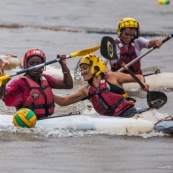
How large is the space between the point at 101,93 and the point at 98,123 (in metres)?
0.39

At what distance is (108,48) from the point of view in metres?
12.0

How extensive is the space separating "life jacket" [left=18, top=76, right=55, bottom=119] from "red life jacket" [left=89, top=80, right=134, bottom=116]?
0.53 metres

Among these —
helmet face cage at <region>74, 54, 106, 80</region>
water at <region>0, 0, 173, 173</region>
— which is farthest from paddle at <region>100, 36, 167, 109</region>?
water at <region>0, 0, 173, 173</region>

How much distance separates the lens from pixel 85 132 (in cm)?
1084

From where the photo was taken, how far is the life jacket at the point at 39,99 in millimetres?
10914

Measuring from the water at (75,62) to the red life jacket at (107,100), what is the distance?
456 millimetres

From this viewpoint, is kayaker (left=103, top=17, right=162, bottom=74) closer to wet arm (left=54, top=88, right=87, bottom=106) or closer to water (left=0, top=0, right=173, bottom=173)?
water (left=0, top=0, right=173, bottom=173)

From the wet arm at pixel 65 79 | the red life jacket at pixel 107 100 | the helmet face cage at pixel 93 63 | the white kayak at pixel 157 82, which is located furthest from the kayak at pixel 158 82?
the helmet face cage at pixel 93 63

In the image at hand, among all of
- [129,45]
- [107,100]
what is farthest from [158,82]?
[107,100]

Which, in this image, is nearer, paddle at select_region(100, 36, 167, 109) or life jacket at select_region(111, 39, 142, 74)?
paddle at select_region(100, 36, 167, 109)

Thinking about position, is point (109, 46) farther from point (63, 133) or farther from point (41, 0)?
point (41, 0)

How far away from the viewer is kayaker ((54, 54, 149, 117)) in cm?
1098

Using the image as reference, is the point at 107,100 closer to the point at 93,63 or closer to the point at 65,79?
the point at 93,63

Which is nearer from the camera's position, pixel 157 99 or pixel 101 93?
pixel 101 93
